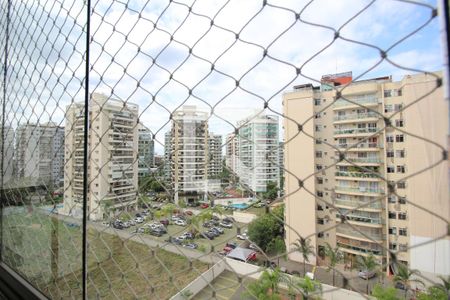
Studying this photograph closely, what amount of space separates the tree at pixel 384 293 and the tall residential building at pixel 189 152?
0.34m

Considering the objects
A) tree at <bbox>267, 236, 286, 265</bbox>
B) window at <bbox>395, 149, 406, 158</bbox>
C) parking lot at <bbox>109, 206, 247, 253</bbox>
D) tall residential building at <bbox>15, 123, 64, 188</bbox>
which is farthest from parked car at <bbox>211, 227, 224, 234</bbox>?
tall residential building at <bbox>15, 123, 64, 188</bbox>

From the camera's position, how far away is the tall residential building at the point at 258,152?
17.7 inches

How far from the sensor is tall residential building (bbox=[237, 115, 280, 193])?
0.45 meters

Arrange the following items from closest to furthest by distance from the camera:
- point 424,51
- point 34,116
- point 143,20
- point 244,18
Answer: point 424,51
point 244,18
point 143,20
point 34,116

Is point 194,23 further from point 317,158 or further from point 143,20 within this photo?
point 317,158

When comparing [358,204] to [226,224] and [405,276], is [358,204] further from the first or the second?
[226,224]

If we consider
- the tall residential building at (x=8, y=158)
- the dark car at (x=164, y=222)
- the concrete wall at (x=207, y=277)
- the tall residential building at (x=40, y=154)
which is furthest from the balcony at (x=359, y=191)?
the tall residential building at (x=8, y=158)

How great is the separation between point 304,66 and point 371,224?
26cm

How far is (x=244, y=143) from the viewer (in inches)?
19.5

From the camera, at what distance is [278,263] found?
455mm

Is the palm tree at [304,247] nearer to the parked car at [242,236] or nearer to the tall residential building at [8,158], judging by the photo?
the parked car at [242,236]

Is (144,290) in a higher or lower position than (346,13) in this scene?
lower

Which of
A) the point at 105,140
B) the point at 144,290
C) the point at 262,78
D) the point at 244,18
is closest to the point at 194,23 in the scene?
the point at 244,18

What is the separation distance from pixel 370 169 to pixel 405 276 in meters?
0.15
